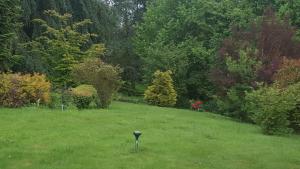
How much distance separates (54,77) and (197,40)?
11145 millimetres

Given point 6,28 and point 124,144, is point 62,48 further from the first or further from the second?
point 124,144

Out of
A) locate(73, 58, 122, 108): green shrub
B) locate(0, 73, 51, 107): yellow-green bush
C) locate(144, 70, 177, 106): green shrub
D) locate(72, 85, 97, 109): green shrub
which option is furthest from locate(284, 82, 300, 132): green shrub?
locate(144, 70, 177, 106): green shrub

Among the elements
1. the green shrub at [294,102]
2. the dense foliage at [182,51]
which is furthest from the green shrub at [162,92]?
the green shrub at [294,102]

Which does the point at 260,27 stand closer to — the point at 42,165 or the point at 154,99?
the point at 154,99

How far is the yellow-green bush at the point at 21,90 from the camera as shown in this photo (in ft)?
53.5

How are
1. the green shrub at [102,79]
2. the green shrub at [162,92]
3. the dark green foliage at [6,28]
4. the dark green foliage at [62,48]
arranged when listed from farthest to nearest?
the green shrub at [162,92] → the dark green foliage at [62,48] → the green shrub at [102,79] → the dark green foliage at [6,28]

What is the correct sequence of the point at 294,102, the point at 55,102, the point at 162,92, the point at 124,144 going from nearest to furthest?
the point at 124,144, the point at 294,102, the point at 55,102, the point at 162,92

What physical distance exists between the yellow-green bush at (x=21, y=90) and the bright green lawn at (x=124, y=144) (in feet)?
3.88

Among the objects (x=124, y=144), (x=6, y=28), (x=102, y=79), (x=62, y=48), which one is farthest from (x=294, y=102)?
(x=62, y=48)

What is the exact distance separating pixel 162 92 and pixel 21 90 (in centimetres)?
1057

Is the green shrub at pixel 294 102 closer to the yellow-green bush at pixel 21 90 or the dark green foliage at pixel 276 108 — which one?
the dark green foliage at pixel 276 108

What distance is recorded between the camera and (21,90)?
16.7m

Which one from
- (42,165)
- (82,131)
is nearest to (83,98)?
(82,131)

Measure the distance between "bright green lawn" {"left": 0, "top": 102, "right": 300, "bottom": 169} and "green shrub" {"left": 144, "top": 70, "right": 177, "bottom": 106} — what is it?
32.7 ft
